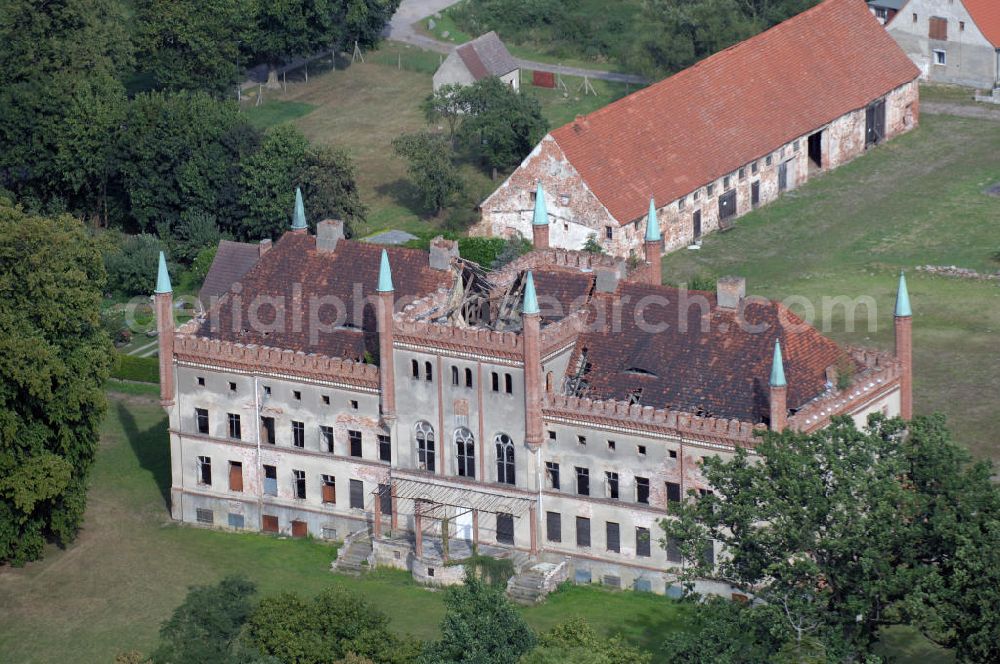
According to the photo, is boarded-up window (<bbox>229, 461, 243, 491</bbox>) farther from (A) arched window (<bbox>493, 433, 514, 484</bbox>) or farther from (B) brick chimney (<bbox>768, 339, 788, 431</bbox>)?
(B) brick chimney (<bbox>768, 339, 788, 431</bbox>)

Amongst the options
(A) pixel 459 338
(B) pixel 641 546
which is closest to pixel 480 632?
(B) pixel 641 546

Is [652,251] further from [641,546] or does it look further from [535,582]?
[535,582]

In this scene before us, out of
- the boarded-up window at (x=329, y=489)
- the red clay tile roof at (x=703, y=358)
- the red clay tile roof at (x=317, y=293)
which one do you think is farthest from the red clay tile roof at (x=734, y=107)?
the boarded-up window at (x=329, y=489)

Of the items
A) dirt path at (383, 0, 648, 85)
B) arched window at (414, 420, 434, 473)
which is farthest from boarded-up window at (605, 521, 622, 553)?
dirt path at (383, 0, 648, 85)

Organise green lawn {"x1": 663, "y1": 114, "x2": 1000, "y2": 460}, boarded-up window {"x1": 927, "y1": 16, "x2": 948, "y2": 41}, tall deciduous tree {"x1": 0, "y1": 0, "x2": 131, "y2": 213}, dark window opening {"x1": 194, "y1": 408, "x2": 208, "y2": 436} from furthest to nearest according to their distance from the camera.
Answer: boarded-up window {"x1": 927, "y1": 16, "x2": 948, "y2": 41} → tall deciduous tree {"x1": 0, "y1": 0, "x2": 131, "y2": 213} → green lawn {"x1": 663, "y1": 114, "x2": 1000, "y2": 460} → dark window opening {"x1": 194, "y1": 408, "x2": 208, "y2": 436}

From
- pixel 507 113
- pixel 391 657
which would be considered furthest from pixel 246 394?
pixel 507 113
